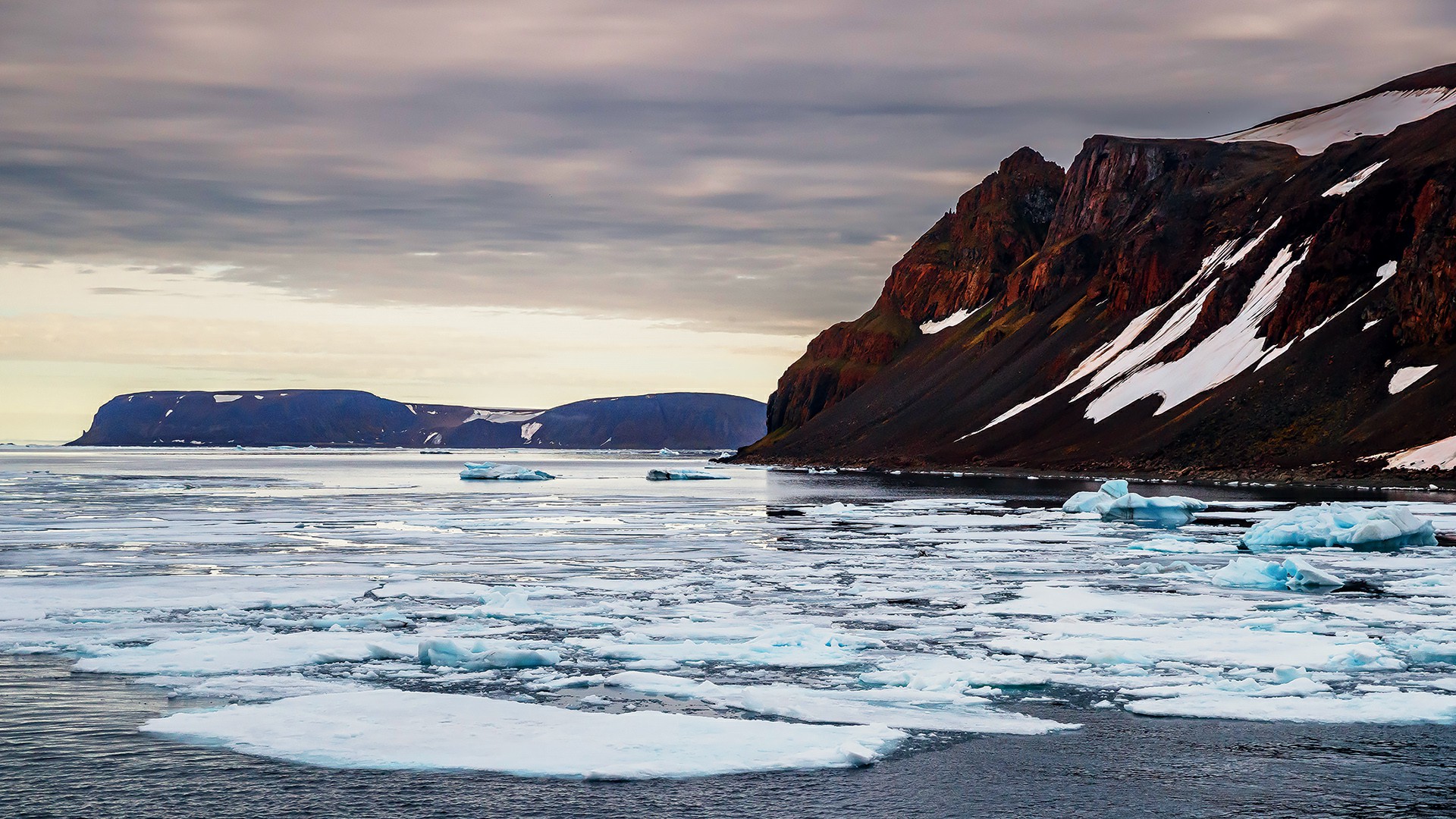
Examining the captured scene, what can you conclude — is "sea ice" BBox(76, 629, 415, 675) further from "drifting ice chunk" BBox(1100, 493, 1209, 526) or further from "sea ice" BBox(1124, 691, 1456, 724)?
"drifting ice chunk" BBox(1100, 493, 1209, 526)

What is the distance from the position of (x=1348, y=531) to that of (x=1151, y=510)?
13350mm

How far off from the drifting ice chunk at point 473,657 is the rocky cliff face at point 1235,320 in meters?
89.3

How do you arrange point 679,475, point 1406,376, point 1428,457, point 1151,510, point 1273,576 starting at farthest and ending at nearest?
point 679,475 → point 1406,376 → point 1428,457 → point 1151,510 → point 1273,576

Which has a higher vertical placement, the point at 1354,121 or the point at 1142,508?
the point at 1354,121

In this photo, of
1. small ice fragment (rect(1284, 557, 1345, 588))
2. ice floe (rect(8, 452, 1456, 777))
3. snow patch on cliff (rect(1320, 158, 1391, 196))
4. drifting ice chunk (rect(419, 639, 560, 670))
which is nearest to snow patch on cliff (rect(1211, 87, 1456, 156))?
snow patch on cliff (rect(1320, 158, 1391, 196))

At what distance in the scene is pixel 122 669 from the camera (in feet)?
53.5

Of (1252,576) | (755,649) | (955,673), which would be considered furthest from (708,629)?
(1252,576)

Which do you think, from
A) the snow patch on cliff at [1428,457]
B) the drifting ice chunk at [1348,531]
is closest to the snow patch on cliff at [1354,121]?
the snow patch on cliff at [1428,457]

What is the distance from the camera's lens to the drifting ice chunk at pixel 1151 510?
48312 mm

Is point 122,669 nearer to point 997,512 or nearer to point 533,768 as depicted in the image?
point 533,768

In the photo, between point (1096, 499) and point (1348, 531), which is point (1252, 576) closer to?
point (1348, 531)

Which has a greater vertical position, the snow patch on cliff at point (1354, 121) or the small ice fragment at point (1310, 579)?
the snow patch on cliff at point (1354, 121)

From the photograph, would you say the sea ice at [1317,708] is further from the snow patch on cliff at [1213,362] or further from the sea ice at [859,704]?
the snow patch on cliff at [1213,362]

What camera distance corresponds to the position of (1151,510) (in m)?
49.6
